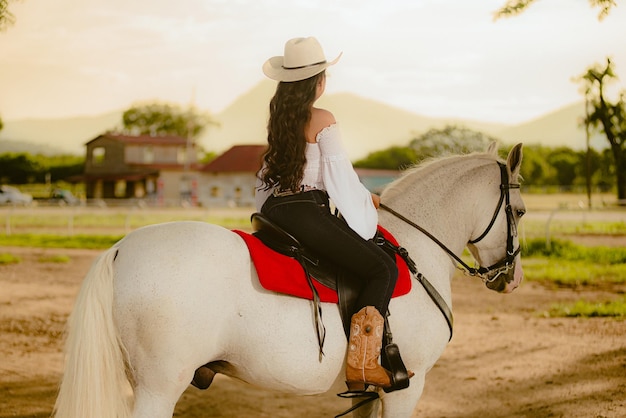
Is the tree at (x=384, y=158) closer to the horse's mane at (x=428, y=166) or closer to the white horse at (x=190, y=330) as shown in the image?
the horse's mane at (x=428, y=166)

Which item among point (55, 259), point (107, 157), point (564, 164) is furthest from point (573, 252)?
point (107, 157)

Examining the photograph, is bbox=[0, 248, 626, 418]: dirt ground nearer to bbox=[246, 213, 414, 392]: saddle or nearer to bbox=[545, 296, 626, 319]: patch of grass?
bbox=[545, 296, 626, 319]: patch of grass

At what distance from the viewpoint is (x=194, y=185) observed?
47.8 meters

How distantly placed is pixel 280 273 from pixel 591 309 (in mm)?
8001

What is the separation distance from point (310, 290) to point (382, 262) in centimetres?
41

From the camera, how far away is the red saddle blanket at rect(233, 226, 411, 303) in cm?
310

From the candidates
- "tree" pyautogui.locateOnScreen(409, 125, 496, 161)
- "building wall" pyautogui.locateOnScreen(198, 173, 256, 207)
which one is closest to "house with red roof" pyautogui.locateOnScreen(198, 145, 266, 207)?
"building wall" pyautogui.locateOnScreen(198, 173, 256, 207)

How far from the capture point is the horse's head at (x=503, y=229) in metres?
3.90

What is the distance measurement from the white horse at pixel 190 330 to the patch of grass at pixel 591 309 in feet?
22.9

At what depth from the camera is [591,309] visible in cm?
966

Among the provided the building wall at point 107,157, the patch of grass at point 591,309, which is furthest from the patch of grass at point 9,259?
the building wall at point 107,157

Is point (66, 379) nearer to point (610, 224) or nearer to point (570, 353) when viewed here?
point (570, 353)

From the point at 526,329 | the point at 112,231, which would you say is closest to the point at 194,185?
the point at 112,231

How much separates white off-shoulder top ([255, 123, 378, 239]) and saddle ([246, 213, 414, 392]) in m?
0.26
